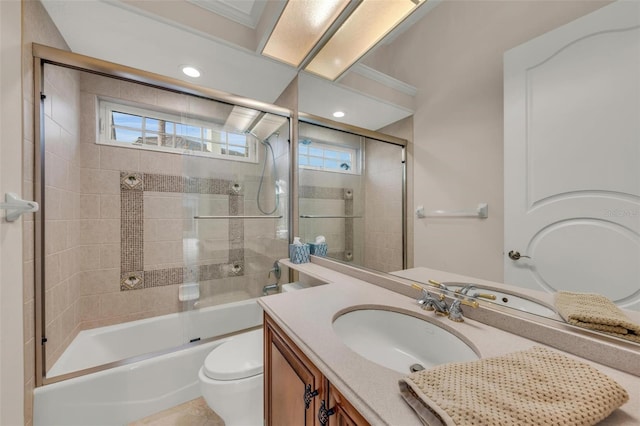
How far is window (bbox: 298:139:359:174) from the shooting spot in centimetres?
144

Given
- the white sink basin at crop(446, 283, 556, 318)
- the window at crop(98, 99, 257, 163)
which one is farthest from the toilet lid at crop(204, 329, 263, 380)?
the window at crop(98, 99, 257, 163)

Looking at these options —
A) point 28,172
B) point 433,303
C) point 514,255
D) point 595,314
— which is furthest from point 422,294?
point 28,172

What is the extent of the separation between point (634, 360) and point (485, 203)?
487 mm

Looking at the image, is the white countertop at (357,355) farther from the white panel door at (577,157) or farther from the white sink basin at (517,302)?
the white panel door at (577,157)

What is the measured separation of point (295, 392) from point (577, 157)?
1086 millimetres

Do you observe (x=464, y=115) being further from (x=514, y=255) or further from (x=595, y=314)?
(x=595, y=314)

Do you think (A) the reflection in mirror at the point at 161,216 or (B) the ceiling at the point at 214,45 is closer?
(B) the ceiling at the point at 214,45

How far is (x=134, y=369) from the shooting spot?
142 cm

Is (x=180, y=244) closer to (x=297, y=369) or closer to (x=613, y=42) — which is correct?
(x=297, y=369)

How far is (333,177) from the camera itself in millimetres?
1587

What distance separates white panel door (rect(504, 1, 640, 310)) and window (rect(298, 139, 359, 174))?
790 millimetres

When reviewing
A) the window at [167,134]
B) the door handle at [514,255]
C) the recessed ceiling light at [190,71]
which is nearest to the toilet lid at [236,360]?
the door handle at [514,255]

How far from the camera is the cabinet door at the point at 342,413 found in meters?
0.51

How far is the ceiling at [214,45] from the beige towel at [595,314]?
86 centimetres
